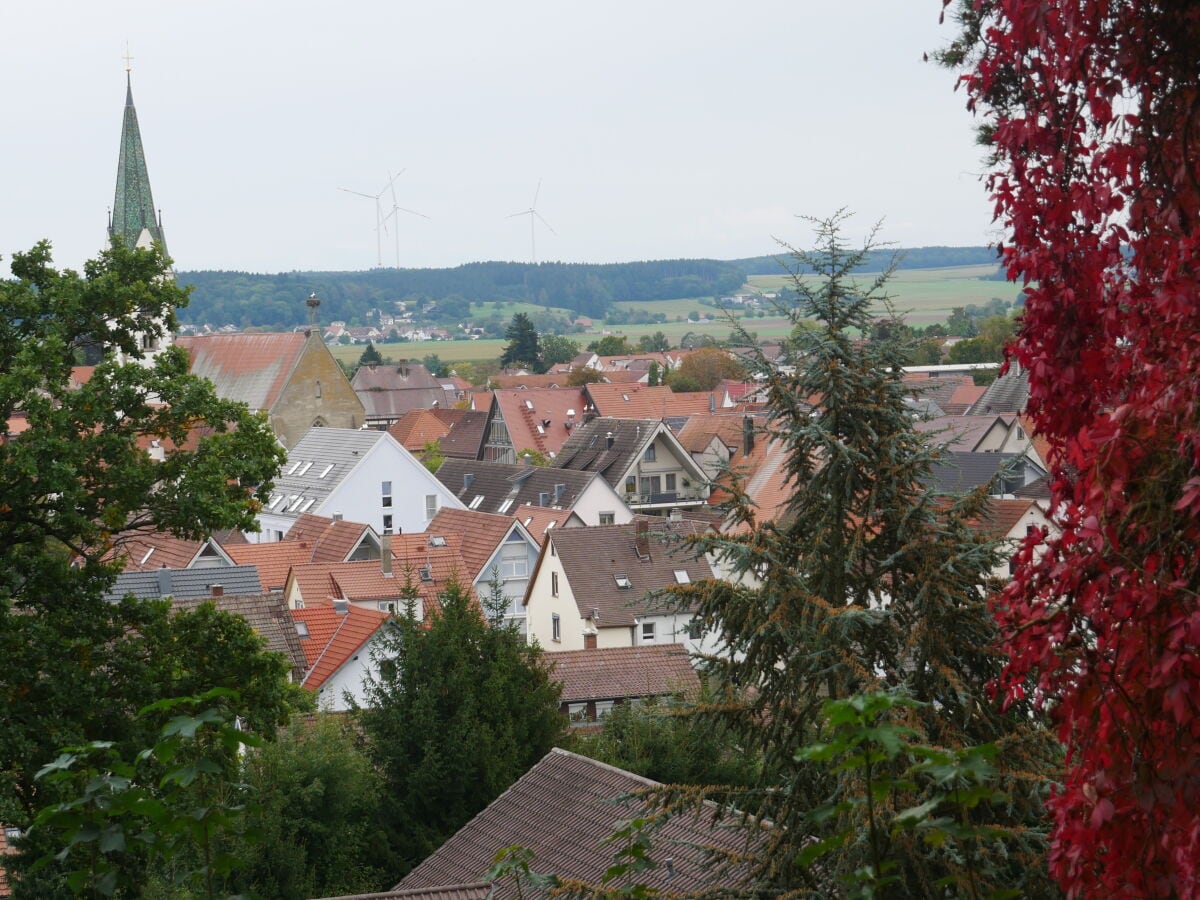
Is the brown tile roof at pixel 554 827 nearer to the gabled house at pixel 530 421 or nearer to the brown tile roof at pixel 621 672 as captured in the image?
the brown tile roof at pixel 621 672

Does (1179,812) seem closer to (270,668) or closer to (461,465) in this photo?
(270,668)

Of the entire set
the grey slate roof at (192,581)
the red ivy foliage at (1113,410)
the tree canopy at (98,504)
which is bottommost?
the grey slate roof at (192,581)

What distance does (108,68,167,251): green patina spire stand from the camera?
90.4m

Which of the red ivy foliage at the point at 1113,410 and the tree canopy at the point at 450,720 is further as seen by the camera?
A: the tree canopy at the point at 450,720

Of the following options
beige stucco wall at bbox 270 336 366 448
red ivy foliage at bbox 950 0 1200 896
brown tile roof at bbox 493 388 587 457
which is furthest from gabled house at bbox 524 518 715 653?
brown tile roof at bbox 493 388 587 457

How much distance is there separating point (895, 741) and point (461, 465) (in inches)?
2772

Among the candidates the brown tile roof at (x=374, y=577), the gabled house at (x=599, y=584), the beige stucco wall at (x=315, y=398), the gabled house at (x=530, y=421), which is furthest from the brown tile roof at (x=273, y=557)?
the gabled house at (x=530, y=421)

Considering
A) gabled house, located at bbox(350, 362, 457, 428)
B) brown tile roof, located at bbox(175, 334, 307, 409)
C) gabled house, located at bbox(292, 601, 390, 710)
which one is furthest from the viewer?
gabled house, located at bbox(350, 362, 457, 428)

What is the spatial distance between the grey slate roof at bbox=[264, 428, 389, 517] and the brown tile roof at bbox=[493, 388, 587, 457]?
2293 cm

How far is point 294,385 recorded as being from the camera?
81.7m

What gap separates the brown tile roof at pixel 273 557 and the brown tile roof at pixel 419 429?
168 feet

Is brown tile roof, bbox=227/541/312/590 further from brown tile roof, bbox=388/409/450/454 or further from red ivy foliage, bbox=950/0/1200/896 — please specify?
brown tile roof, bbox=388/409/450/454

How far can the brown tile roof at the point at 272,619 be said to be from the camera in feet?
99.2

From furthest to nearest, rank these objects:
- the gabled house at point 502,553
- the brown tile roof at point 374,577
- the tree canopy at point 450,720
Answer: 1. the gabled house at point 502,553
2. the brown tile roof at point 374,577
3. the tree canopy at point 450,720
